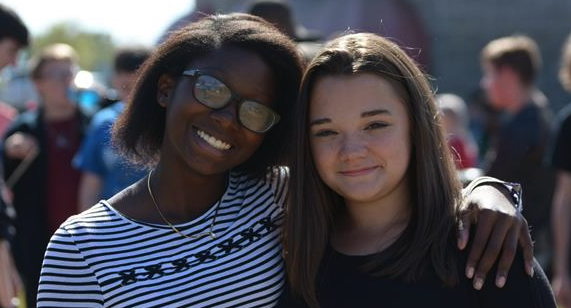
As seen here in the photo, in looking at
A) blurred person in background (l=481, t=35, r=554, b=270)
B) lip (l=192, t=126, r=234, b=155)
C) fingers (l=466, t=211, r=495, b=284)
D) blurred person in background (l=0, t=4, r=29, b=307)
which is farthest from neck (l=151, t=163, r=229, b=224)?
blurred person in background (l=481, t=35, r=554, b=270)

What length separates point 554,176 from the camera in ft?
17.8

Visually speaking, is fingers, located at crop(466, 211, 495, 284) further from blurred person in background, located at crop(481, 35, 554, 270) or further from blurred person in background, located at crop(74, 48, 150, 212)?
blurred person in background, located at crop(481, 35, 554, 270)

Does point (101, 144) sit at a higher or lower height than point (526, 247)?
lower

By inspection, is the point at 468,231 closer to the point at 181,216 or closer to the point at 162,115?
the point at 181,216

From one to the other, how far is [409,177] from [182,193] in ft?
2.06

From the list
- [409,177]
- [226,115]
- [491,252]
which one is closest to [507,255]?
[491,252]

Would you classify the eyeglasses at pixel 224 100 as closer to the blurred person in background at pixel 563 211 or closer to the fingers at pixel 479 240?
the fingers at pixel 479 240

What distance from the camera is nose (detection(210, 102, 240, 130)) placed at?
2523mm

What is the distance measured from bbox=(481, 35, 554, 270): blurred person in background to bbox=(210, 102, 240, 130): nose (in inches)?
121

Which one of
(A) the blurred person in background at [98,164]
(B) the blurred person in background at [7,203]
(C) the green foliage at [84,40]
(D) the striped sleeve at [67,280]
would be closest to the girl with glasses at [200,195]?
(D) the striped sleeve at [67,280]

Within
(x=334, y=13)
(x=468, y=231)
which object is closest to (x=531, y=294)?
(x=468, y=231)

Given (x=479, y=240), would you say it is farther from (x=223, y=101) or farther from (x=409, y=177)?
(x=223, y=101)

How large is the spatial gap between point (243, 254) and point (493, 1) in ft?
32.0

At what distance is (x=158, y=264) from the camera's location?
2.47 m
